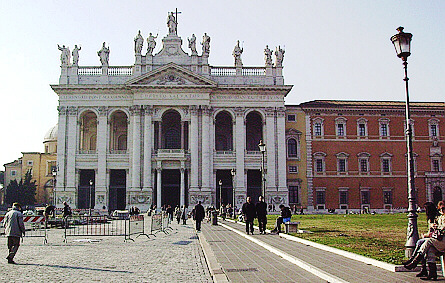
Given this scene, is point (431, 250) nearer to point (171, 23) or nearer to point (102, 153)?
point (102, 153)

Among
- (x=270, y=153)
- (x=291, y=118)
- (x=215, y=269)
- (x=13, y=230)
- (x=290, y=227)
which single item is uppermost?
(x=291, y=118)

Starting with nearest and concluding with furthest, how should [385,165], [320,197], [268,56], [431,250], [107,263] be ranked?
1. [431,250]
2. [107,263]
3. [268,56]
4. [320,197]
5. [385,165]

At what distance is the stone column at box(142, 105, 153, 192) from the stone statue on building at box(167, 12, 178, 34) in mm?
9234

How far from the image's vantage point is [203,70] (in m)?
58.6

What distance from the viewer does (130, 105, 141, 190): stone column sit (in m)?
56.7

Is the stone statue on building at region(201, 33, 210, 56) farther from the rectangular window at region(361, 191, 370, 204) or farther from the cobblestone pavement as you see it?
the cobblestone pavement

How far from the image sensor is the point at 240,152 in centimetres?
5806

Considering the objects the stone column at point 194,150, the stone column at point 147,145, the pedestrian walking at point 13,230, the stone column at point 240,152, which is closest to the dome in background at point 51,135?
the stone column at point 147,145

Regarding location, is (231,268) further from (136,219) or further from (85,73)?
(85,73)

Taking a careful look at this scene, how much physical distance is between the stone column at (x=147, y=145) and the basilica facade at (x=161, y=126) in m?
0.11

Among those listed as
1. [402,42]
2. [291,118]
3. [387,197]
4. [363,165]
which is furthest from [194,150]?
[402,42]

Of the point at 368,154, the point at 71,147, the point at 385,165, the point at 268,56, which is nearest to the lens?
the point at 71,147

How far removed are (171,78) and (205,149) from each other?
331 inches

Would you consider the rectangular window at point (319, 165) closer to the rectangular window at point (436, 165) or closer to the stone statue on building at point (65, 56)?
the rectangular window at point (436, 165)
